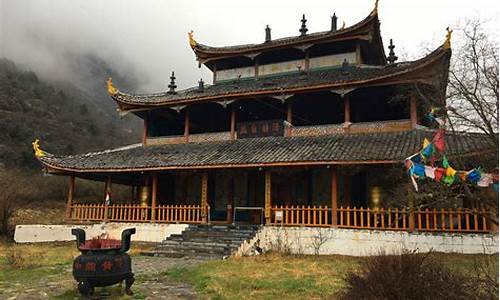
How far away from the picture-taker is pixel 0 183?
22328mm

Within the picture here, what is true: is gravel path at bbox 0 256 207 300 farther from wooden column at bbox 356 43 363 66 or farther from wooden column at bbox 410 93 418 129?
wooden column at bbox 356 43 363 66

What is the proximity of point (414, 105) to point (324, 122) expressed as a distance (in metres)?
4.81

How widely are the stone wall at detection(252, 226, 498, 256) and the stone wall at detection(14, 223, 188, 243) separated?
4562 mm

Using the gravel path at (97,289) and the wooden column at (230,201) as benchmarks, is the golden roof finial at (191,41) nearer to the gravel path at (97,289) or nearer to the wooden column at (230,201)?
the wooden column at (230,201)

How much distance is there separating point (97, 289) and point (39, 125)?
180 ft

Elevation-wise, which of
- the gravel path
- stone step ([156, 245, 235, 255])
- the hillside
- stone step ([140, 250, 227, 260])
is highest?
the hillside

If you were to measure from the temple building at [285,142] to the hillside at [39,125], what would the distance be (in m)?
30.3

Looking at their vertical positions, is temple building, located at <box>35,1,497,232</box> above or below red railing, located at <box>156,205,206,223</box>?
above

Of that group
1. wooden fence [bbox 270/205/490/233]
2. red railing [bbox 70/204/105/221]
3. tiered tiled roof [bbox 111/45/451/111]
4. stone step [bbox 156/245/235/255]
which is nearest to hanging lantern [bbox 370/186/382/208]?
wooden fence [bbox 270/205/490/233]

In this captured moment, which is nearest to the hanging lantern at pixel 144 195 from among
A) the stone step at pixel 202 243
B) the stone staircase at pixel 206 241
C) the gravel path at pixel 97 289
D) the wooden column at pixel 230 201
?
the wooden column at pixel 230 201

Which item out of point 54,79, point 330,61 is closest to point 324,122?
point 330,61

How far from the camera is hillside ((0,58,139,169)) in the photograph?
48.0m

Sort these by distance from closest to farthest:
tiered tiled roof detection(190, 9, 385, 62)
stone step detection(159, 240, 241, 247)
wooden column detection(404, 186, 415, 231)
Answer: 1. wooden column detection(404, 186, 415, 231)
2. stone step detection(159, 240, 241, 247)
3. tiered tiled roof detection(190, 9, 385, 62)

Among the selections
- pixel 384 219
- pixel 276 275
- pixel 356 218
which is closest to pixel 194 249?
pixel 276 275
